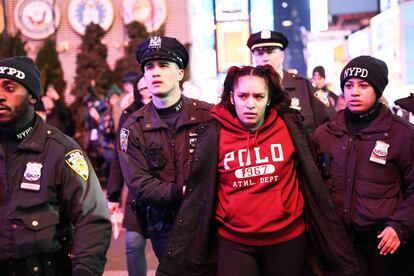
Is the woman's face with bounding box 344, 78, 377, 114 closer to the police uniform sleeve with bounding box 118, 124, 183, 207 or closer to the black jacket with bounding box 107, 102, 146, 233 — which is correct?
the police uniform sleeve with bounding box 118, 124, 183, 207

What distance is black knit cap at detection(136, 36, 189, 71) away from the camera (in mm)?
3420

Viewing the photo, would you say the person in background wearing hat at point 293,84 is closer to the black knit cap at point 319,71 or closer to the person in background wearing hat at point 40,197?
the person in background wearing hat at point 40,197

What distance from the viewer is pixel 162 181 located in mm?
3311

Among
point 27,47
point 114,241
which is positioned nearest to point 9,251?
point 114,241

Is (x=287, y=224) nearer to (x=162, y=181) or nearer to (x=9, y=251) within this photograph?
(x=162, y=181)

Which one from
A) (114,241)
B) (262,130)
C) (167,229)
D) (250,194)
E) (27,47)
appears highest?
(27,47)

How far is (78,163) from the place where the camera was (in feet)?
8.74

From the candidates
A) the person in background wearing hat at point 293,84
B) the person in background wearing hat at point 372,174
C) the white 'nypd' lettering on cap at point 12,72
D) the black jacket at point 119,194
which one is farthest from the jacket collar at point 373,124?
the white 'nypd' lettering on cap at point 12,72

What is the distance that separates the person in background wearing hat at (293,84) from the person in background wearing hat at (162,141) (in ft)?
3.02

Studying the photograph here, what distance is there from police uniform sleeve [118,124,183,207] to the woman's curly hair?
564mm

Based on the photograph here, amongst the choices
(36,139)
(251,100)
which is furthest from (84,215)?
(251,100)

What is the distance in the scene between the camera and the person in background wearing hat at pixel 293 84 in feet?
14.1

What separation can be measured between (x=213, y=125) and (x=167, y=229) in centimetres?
73

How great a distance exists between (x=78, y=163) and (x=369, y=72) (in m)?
1.80
